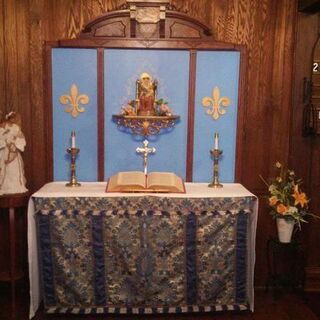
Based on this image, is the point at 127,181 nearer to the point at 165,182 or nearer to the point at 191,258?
the point at 165,182

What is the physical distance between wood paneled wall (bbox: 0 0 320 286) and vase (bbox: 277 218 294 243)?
0.41 metres

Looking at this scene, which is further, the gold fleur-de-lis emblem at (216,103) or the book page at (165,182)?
the gold fleur-de-lis emblem at (216,103)

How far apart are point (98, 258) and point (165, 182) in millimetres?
724

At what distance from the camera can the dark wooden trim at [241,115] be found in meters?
3.55

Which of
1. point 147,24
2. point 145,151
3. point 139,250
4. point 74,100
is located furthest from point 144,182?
point 147,24

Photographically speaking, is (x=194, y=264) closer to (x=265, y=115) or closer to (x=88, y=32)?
(x=265, y=115)

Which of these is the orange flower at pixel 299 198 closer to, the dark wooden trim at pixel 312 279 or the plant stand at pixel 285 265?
the plant stand at pixel 285 265

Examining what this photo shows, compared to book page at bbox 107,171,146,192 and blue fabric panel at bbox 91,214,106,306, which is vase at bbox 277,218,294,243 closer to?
book page at bbox 107,171,146,192

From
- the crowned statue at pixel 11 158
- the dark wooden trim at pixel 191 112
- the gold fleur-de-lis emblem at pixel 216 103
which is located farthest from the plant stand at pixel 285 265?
the crowned statue at pixel 11 158

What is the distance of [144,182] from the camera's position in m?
3.30

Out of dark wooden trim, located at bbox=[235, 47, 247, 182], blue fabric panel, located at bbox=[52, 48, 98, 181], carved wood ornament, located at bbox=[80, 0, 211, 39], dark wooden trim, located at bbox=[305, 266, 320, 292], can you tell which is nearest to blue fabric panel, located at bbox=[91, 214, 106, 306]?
blue fabric panel, located at bbox=[52, 48, 98, 181]

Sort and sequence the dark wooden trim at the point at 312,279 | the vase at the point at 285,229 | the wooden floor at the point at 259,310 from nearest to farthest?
the wooden floor at the point at 259,310, the vase at the point at 285,229, the dark wooden trim at the point at 312,279

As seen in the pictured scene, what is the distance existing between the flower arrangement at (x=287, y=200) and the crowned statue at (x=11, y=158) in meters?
1.87

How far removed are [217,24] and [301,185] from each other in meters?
1.47
